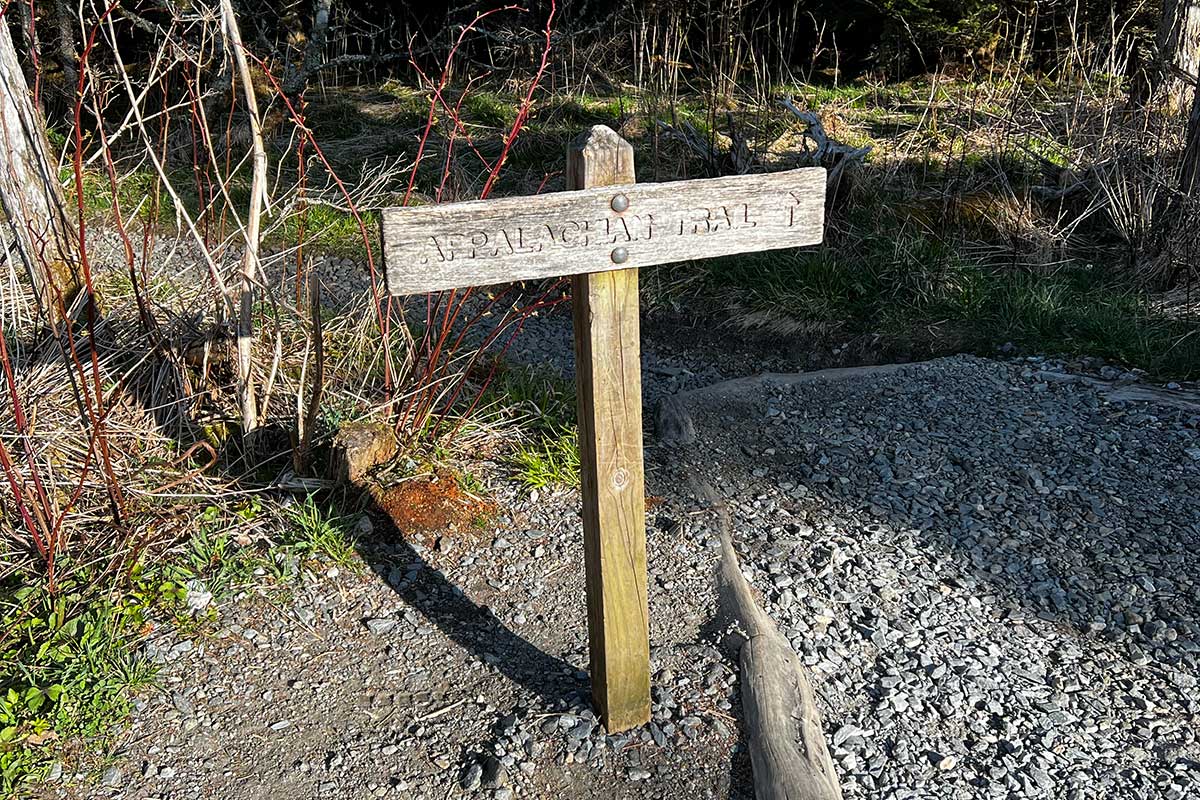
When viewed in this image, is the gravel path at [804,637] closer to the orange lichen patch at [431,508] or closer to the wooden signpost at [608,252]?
the orange lichen patch at [431,508]

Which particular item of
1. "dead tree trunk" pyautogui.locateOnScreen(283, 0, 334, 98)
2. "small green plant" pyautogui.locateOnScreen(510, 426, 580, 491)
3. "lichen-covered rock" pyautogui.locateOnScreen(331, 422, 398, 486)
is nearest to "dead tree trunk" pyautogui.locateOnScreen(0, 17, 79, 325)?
"lichen-covered rock" pyautogui.locateOnScreen(331, 422, 398, 486)

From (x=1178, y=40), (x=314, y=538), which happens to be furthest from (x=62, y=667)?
(x=1178, y=40)

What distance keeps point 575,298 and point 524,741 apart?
1.18m

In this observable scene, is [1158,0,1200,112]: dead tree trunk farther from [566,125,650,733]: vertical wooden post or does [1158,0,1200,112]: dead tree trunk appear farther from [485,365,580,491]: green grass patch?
[566,125,650,733]: vertical wooden post

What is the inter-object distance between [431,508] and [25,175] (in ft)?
6.73

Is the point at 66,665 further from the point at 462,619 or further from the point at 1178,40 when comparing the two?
the point at 1178,40

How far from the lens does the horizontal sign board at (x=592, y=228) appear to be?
1915 millimetres

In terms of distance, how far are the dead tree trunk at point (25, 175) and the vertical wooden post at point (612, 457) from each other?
241 cm

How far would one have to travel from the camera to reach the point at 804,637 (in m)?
2.99

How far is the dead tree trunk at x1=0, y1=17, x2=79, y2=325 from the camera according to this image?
369 centimetres

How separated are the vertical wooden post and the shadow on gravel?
0.85ft

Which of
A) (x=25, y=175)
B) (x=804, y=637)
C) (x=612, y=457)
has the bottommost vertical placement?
(x=804, y=637)

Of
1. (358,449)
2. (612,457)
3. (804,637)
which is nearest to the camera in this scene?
(612,457)

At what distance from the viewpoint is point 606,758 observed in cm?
254
